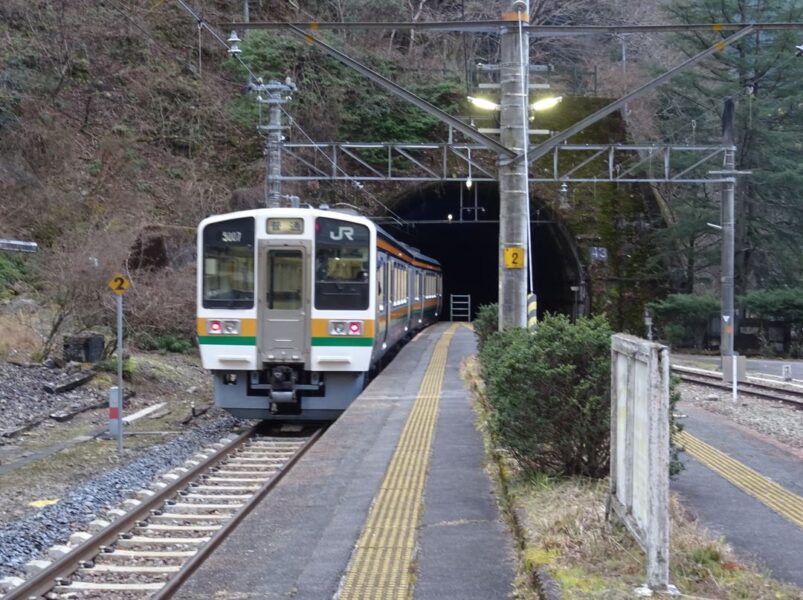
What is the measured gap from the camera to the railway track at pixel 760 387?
16984 mm

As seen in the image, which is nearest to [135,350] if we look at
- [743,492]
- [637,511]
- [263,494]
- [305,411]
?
[305,411]

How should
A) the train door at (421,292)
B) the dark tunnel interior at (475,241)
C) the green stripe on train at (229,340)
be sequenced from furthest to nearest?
the dark tunnel interior at (475,241), the train door at (421,292), the green stripe on train at (229,340)

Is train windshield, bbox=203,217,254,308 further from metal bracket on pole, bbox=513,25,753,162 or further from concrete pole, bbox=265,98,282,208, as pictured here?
concrete pole, bbox=265,98,282,208

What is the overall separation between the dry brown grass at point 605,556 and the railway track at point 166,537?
2181 millimetres

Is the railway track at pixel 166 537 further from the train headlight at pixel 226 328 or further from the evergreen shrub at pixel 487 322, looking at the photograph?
the evergreen shrub at pixel 487 322

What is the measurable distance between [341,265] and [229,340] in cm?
183

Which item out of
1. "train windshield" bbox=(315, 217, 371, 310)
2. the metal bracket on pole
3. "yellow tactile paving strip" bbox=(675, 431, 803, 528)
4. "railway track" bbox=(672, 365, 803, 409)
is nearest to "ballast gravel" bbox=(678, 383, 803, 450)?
"railway track" bbox=(672, 365, 803, 409)

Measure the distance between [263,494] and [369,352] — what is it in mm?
4831

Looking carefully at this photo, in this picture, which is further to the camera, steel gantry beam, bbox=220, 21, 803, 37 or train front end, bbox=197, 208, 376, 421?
train front end, bbox=197, 208, 376, 421

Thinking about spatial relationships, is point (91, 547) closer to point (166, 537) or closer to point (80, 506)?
point (166, 537)

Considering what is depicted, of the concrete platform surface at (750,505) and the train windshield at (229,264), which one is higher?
the train windshield at (229,264)

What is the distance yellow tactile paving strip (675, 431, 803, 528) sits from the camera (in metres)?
7.59

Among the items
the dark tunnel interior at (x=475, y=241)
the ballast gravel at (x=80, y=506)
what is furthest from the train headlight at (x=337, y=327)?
the dark tunnel interior at (x=475, y=241)

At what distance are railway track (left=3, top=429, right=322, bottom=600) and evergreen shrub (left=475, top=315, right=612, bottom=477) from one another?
232 cm
